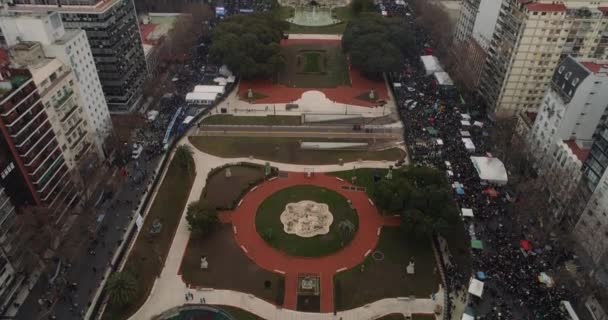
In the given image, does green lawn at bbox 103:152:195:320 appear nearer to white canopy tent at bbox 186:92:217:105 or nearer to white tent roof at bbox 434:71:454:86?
white canopy tent at bbox 186:92:217:105

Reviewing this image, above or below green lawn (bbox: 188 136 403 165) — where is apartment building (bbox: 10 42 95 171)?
above

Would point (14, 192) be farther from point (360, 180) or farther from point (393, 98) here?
point (393, 98)

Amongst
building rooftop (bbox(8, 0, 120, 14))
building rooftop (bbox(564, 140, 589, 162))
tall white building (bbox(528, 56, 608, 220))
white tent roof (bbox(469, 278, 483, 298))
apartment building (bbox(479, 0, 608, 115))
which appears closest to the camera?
white tent roof (bbox(469, 278, 483, 298))

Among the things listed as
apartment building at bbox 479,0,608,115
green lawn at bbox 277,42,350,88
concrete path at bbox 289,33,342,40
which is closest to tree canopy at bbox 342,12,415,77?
green lawn at bbox 277,42,350,88

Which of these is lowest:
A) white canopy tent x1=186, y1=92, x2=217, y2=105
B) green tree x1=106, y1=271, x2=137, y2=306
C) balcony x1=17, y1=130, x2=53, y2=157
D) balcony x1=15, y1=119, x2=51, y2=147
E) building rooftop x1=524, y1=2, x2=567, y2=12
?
white canopy tent x1=186, y1=92, x2=217, y2=105

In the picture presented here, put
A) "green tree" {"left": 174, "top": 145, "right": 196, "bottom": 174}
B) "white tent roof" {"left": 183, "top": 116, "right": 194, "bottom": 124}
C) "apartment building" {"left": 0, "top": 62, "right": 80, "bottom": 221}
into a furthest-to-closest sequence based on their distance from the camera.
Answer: "white tent roof" {"left": 183, "top": 116, "right": 194, "bottom": 124}, "green tree" {"left": 174, "top": 145, "right": 196, "bottom": 174}, "apartment building" {"left": 0, "top": 62, "right": 80, "bottom": 221}

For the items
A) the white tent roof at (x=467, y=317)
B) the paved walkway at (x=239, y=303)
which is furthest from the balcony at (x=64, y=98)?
the white tent roof at (x=467, y=317)
